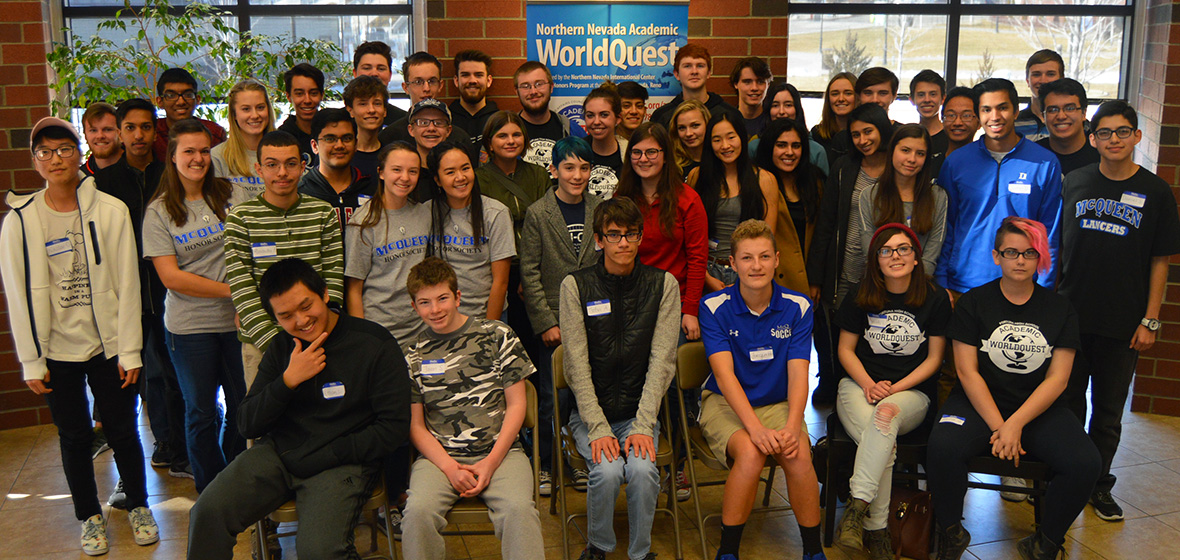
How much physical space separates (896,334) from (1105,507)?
121cm

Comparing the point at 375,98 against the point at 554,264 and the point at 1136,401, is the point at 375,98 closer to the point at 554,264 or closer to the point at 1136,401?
the point at 554,264

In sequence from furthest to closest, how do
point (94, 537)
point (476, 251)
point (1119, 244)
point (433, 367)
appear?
1. point (1119, 244)
2. point (476, 251)
3. point (94, 537)
4. point (433, 367)

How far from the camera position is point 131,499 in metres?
3.37

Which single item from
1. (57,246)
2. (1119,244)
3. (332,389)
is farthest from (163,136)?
(1119,244)

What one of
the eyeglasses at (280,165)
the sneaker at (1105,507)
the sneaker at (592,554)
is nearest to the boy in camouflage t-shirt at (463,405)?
the sneaker at (592,554)

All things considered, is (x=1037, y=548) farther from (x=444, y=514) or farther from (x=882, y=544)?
(x=444, y=514)

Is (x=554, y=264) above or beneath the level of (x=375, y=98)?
beneath

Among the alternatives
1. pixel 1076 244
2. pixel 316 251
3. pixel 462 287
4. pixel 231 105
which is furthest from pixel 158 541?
pixel 1076 244

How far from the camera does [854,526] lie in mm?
3133

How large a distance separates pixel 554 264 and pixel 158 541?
6.04ft

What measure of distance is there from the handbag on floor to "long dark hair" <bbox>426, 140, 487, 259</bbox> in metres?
1.83

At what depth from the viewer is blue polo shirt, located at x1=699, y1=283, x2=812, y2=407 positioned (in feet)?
10.6

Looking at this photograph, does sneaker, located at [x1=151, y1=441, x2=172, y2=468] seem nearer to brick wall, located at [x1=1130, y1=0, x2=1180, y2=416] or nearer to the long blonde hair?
the long blonde hair

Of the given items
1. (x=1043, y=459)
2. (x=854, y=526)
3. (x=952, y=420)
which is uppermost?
(x=952, y=420)
